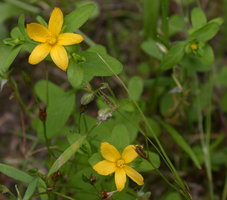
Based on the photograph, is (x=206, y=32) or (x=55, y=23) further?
(x=206, y=32)

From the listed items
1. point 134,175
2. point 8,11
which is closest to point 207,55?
Answer: point 134,175

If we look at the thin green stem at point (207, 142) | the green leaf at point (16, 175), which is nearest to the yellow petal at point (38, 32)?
the green leaf at point (16, 175)

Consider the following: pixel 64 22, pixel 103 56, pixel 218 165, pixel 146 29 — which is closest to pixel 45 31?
pixel 64 22

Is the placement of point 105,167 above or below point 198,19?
below

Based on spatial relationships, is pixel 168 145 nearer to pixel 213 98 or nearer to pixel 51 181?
pixel 213 98

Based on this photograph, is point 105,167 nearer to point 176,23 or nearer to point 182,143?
point 182,143

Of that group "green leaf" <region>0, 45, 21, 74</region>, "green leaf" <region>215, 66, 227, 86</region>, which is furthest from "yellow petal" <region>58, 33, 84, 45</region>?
"green leaf" <region>215, 66, 227, 86</region>

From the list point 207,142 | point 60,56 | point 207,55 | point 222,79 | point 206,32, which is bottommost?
point 207,142
